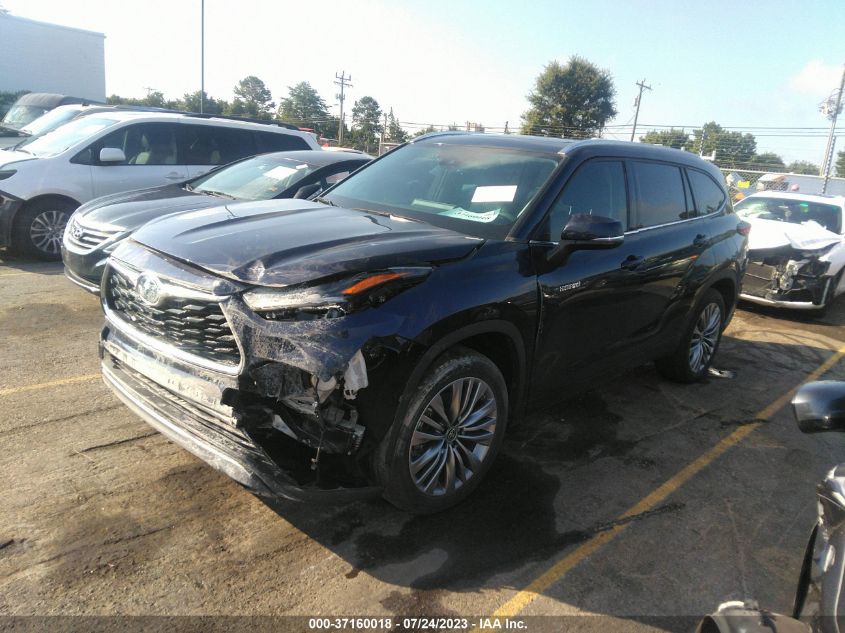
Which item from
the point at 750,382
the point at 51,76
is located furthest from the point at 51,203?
the point at 51,76

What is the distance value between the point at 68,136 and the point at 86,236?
154 inches

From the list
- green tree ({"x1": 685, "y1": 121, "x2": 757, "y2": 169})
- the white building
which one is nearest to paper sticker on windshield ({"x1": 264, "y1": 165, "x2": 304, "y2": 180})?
the white building

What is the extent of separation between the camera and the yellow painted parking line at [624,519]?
2.63 meters

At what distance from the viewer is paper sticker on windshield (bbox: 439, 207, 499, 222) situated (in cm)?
347

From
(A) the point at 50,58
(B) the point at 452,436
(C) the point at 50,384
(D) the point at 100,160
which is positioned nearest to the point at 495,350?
(B) the point at 452,436

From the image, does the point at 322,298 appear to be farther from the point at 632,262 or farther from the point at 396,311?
the point at 632,262

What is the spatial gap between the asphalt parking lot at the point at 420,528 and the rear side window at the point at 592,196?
1499mm

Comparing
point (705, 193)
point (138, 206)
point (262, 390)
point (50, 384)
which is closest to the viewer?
point (262, 390)

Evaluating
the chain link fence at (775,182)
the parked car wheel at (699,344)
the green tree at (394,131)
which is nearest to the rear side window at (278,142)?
the parked car wheel at (699,344)

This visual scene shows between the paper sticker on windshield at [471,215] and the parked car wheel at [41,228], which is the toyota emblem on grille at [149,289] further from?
the parked car wheel at [41,228]

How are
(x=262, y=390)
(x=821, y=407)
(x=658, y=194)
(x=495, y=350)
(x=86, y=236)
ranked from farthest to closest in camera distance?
1. (x=86, y=236)
2. (x=658, y=194)
3. (x=495, y=350)
4. (x=262, y=390)
5. (x=821, y=407)

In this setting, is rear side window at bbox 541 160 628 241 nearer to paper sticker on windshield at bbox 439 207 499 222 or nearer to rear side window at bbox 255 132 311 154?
paper sticker on windshield at bbox 439 207 499 222

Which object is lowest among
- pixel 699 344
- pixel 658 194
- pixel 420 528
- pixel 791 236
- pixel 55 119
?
pixel 420 528

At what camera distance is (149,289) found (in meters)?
2.83
